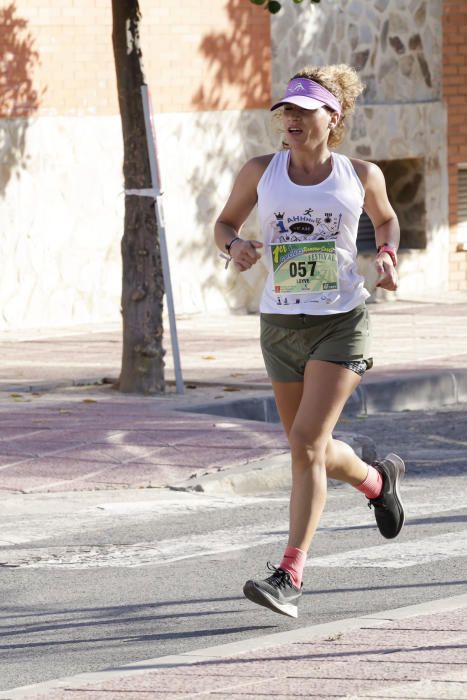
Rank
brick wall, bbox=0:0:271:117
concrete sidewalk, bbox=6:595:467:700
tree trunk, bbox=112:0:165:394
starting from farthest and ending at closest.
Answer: brick wall, bbox=0:0:271:117 → tree trunk, bbox=112:0:165:394 → concrete sidewalk, bbox=6:595:467:700

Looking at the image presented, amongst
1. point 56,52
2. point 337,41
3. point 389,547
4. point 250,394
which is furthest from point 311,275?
point 337,41

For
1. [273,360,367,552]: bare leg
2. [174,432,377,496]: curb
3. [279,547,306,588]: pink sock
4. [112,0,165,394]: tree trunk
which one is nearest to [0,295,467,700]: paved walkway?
[174,432,377,496]: curb

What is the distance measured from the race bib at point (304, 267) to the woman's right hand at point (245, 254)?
10 cm

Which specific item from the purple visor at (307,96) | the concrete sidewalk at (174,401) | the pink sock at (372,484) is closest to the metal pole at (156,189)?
the concrete sidewalk at (174,401)

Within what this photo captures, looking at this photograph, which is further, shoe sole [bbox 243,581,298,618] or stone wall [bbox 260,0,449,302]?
stone wall [bbox 260,0,449,302]

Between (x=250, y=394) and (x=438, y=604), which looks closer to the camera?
(x=438, y=604)

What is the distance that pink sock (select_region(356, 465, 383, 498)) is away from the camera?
6.75m

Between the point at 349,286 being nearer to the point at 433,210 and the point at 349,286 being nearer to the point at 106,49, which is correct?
the point at 106,49

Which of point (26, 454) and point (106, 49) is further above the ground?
point (106, 49)

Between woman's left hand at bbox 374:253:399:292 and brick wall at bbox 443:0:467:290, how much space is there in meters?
15.1

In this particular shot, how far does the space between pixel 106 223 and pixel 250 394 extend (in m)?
5.64

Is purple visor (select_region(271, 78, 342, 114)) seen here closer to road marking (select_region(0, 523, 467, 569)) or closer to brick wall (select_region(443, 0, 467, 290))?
road marking (select_region(0, 523, 467, 569))

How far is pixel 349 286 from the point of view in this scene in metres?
6.21

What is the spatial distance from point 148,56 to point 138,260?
5.76m
